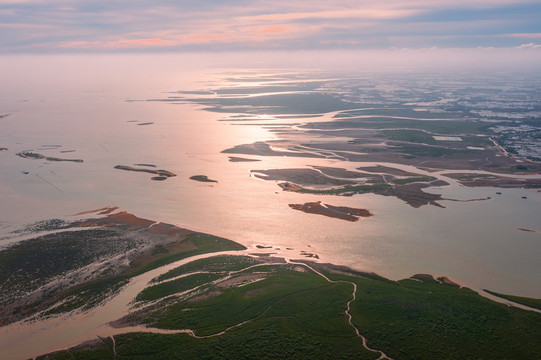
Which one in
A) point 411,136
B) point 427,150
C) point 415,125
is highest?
point 415,125

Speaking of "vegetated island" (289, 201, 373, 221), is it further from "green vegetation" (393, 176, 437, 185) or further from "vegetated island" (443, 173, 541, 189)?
"vegetated island" (443, 173, 541, 189)

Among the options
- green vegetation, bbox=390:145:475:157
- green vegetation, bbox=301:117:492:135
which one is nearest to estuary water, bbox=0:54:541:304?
green vegetation, bbox=390:145:475:157

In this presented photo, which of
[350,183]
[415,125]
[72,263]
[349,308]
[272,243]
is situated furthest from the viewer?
[415,125]

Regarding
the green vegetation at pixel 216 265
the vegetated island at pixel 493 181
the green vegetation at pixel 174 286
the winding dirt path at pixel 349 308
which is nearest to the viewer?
the winding dirt path at pixel 349 308

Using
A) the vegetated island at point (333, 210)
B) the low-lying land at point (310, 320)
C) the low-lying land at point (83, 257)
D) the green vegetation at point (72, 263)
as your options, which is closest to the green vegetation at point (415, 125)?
the vegetated island at point (333, 210)

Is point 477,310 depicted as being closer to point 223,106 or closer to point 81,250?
point 81,250

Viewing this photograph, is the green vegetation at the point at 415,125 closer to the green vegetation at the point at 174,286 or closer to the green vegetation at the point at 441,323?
the green vegetation at the point at 441,323

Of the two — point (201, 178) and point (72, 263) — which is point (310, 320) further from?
point (201, 178)

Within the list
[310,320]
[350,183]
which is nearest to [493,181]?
[350,183]
